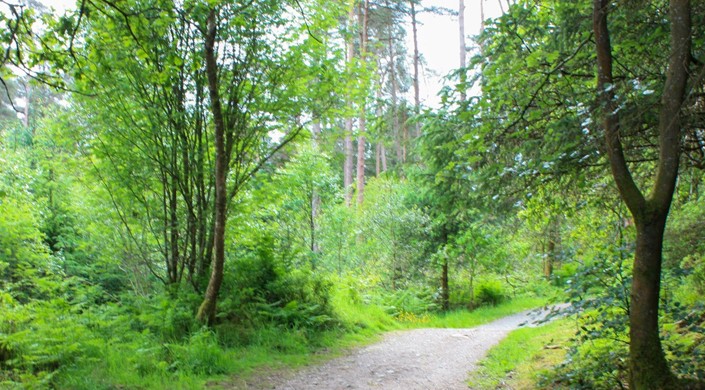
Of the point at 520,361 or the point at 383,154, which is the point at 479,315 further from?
the point at 383,154

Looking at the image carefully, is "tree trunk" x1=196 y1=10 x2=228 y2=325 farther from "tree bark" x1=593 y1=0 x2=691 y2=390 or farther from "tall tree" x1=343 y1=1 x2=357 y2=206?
"tree bark" x1=593 y1=0 x2=691 y2=390

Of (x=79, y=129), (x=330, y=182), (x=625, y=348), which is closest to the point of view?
(x=625, y=348)

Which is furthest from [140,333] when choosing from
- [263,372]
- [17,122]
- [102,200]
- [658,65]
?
[17,122]

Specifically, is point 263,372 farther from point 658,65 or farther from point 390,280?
point 390,280

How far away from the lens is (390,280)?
655 inches

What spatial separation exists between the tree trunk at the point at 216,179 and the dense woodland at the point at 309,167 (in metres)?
0.03

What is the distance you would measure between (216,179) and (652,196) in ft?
18.6

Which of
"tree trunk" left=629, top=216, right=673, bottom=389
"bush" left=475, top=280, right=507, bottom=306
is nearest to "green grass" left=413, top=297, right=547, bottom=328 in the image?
"bush" left=475, top=280, right=507, bottom=306

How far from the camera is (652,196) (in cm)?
380

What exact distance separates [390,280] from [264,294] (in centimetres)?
835

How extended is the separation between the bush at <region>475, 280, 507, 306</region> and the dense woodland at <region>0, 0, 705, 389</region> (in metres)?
4.14

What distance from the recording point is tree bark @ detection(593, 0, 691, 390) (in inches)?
144

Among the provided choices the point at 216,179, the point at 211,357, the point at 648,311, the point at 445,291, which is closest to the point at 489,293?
the point at 445,291

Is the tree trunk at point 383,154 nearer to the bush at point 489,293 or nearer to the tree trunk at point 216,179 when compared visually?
the bush at point 489,293
